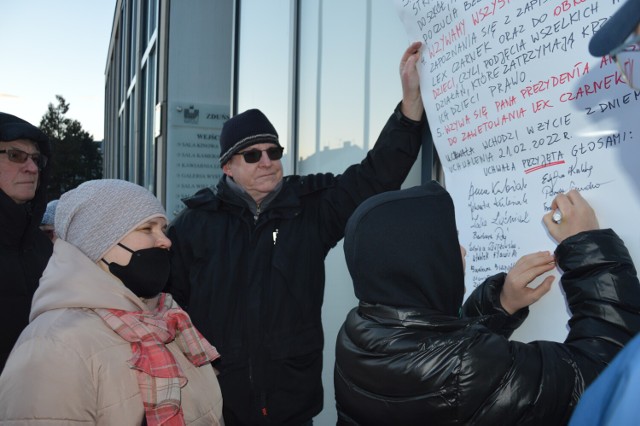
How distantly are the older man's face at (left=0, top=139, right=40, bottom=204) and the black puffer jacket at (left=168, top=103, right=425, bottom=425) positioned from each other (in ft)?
2.75

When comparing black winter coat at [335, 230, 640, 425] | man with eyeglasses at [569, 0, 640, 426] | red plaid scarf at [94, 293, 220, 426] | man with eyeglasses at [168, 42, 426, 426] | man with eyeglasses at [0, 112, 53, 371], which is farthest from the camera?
man with eyeglasses at [0, 112, 53, 371]

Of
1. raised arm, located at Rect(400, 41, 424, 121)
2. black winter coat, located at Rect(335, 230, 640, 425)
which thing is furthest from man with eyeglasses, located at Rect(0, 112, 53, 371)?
raised arm, located at Rect(400, 41, 424, 121)

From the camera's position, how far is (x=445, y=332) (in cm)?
125

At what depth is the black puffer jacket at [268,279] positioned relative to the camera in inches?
92.4

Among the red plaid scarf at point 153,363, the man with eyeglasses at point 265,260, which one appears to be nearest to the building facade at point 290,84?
the man with eyeglasses at point 265,260

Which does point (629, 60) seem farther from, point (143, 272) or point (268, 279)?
point (268, 279)

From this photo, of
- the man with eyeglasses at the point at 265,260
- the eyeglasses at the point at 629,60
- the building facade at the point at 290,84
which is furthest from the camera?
the building facade at the point at 290,84

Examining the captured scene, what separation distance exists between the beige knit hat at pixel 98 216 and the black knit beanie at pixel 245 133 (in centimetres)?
80

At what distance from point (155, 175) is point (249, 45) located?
3982 mm

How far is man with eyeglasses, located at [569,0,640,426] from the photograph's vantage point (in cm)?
60

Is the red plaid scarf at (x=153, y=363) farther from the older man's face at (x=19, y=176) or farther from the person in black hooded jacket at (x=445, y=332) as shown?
the older man's face at (x=19, y=176)

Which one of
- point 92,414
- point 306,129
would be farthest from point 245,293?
point 306,129

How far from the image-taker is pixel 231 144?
2.57 m

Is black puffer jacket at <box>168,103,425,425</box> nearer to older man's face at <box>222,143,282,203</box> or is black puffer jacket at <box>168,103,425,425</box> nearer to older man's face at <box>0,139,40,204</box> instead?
older man's face at <box>222,143,282,203</box>
